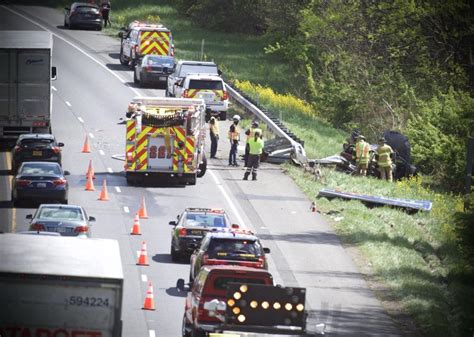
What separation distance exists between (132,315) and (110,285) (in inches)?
423

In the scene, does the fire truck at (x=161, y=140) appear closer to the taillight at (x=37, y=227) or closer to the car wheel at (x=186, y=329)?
the taillight at (x=37, y=227)

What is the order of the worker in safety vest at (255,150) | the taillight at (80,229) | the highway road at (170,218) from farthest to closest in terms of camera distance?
the worker in safety vest at (255,150), the taillight at (80,229), the highway road at (170,218)

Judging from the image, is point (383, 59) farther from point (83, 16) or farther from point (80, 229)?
point (83, 16)

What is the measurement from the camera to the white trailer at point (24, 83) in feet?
161

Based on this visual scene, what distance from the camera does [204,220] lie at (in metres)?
35.5

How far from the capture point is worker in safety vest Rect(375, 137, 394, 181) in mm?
48281

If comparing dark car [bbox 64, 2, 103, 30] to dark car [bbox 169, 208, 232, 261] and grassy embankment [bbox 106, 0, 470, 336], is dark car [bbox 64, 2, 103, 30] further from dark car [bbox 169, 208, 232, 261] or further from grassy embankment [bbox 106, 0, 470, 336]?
dark car [bbox 169, 208, 232, 261]

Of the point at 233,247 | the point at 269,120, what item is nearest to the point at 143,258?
the point at 233,247

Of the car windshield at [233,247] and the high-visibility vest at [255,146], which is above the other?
the car windshield at [233,247]

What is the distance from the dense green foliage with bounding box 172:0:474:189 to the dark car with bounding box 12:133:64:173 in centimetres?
1059

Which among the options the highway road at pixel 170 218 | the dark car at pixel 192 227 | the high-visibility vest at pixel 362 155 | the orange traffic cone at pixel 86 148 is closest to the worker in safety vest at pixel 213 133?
the highway road at pixel 170 218

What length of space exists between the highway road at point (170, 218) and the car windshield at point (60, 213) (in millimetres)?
1587

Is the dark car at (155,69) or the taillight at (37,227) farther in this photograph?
the dark car at (155,69)

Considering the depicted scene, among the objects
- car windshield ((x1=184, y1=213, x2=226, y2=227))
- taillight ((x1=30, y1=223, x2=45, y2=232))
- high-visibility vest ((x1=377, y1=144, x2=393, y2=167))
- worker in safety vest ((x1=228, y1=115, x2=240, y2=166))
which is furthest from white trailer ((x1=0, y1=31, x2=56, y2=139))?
taillight ((x1=30, y1=223, x2=45, y2=232))
